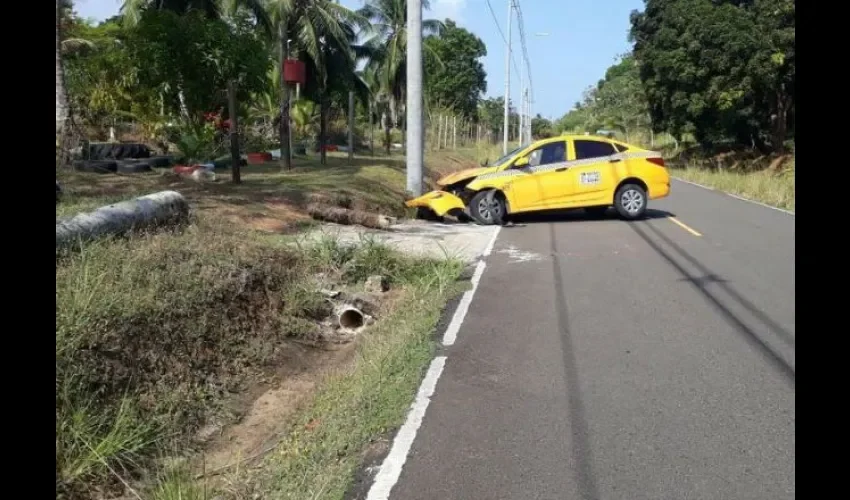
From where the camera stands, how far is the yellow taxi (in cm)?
1512

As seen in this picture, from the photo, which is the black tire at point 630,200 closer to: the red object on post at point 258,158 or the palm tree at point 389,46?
the red object on post at point 258,158

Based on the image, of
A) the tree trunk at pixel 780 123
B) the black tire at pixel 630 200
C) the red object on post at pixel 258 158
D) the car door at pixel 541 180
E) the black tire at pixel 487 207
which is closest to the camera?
the car door at pixel 541 180

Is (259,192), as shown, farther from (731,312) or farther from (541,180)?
(731,312)

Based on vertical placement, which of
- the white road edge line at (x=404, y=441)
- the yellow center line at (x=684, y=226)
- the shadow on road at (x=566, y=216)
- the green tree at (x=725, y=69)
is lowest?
the white road edge line at (x=404, y=441)

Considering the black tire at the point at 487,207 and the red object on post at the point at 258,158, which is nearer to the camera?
the black tire at the point at 487,207

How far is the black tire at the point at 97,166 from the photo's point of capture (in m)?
17.3

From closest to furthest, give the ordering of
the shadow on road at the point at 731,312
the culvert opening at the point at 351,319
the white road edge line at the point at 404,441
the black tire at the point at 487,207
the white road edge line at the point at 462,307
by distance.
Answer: the white road edge line at the point at 404,441
the shadow on road at the point at 731,312
the white road edge line at the point at 462,307
the culvert opening at the point at 351,319
the black tire at the point at 487,207

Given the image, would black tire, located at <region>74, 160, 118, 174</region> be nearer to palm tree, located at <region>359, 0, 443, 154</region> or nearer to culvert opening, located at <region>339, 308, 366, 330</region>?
culvert opening, located at <region>339, 308, 366, 330</region>

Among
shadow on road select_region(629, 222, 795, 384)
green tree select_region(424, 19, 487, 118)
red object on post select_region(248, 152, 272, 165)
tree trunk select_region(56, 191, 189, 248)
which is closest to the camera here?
shadow on road select_region(629, 222, 795, 384)

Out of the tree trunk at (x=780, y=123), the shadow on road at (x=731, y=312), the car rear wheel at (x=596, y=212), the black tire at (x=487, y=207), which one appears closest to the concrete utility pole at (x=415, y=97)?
the black tire at (x=487, y=207)

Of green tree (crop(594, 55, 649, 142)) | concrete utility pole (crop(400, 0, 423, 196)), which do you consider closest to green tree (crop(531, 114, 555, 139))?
green tree (crop(594, 55, 649, 142))

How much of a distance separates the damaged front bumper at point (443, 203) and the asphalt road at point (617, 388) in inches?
186

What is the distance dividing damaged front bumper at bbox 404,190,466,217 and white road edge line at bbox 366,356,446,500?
951cm

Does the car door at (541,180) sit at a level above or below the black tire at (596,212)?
above
